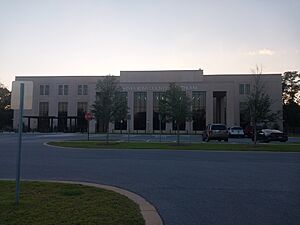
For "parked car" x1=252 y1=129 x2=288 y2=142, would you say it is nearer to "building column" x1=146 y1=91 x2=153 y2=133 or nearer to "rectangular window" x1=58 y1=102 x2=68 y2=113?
"building column" x1=146 y1=91 x2=153 y2=133

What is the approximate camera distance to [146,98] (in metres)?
71.8

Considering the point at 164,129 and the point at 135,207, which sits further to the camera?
the point at 164,129

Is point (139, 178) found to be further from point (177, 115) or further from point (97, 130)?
point (97, 130)

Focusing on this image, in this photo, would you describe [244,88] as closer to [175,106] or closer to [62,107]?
[62,107]

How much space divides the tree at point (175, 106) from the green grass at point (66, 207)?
929 inches

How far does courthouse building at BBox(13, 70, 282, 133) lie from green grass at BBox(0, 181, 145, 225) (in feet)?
171

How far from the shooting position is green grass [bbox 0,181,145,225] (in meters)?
6.17

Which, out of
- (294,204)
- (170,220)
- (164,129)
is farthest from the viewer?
(164,129)

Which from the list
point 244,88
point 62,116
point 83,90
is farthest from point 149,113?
point 62,116

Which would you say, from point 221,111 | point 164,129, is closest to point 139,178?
point 164,129

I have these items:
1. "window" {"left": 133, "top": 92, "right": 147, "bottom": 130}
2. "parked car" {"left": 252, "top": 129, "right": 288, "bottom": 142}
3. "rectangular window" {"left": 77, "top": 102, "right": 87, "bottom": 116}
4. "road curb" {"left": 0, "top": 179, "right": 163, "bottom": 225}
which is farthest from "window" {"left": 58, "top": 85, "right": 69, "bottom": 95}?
"road curb" {"left": 0, "top": 179, "right": 163, "bottom": 225}

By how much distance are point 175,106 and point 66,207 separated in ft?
85.2

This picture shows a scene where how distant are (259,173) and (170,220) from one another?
6.86 metres

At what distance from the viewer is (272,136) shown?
115 feet
